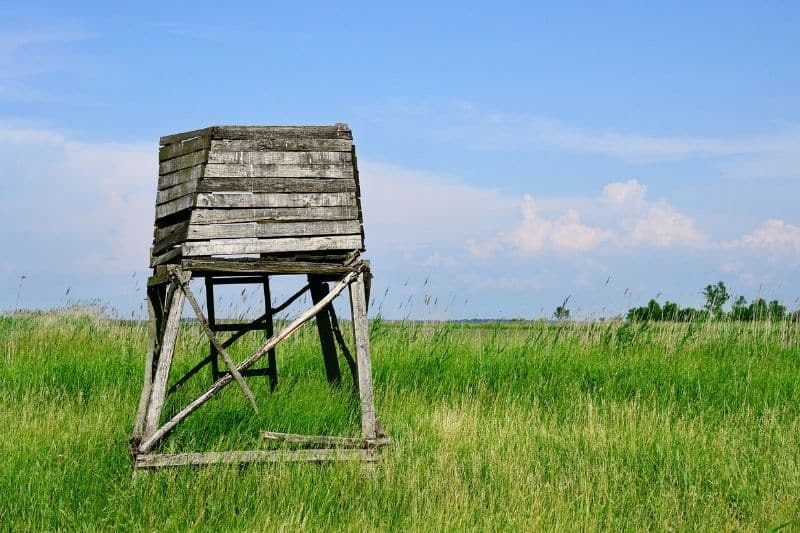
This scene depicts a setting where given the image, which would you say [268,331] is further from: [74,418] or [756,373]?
[756,373]

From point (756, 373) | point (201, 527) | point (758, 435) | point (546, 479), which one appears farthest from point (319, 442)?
point (756, 373)

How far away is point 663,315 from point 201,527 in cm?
1138

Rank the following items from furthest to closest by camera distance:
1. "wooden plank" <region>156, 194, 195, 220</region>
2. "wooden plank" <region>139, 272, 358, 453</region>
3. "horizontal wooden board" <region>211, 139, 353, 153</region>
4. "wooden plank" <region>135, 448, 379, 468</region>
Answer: "horizontal wooden board" <region>211, 139, 353, 153</region> < "wooden plank" <region>156, 194, 195, 220</region> < "wooden plank" <region>139, 272, 358, 453</region> < "wooden plank" <region>135, 448, 379, 468</region>

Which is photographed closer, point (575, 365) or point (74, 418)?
point (74, 418)

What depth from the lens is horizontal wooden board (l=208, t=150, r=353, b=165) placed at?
784 cm

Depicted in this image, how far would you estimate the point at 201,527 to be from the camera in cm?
615

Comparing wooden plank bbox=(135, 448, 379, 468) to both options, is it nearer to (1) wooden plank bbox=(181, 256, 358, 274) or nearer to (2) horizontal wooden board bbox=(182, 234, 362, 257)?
(1) wooden plank bbox=(181, 256, 358, 274)

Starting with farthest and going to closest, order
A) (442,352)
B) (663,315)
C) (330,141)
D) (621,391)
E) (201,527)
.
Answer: (663,315), (442,352), (621,391), (330,141), (201,527)

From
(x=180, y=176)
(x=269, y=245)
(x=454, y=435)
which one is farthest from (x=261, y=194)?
(x=454, y=435)

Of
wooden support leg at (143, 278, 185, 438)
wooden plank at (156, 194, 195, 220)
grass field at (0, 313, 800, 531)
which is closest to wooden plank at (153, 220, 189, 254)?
wooden plank at (156, 194, 195, 220)

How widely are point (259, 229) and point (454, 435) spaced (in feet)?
9.28

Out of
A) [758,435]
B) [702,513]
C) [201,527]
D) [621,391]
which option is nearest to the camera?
[201,527]

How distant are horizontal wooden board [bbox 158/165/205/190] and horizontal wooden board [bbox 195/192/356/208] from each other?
0.28 m

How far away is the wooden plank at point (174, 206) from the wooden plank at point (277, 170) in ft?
0.97
